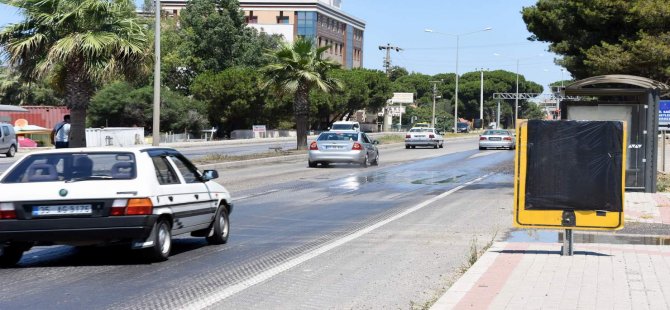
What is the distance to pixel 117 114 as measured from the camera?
230 ft

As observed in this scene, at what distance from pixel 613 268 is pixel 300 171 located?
2227 centimetres

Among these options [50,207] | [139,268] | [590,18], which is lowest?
[139,268]

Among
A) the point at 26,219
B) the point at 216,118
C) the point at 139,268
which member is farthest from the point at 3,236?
the point at 216,118

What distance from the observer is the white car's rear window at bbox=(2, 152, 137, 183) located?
10.4 meters

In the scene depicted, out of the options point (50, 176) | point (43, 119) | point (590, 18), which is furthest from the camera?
point (43, 119)

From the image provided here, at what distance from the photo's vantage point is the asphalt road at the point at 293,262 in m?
8.47

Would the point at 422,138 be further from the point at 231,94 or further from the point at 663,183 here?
the point at 663,183

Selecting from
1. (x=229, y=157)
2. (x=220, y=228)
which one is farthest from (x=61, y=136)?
(x=229, y=157)

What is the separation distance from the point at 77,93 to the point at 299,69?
764 inches

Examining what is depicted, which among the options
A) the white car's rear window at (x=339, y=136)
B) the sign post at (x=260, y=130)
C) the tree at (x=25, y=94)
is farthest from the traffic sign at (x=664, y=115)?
the tree at (x=25, y=94)

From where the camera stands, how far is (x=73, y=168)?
1058 cm

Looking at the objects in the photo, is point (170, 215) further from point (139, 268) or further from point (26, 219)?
point (26, 219)

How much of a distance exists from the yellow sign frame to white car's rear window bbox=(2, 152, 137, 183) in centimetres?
436

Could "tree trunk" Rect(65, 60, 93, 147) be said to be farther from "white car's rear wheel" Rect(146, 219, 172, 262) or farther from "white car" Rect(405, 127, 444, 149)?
"white car" Rect(405, 127, 444, 149)
